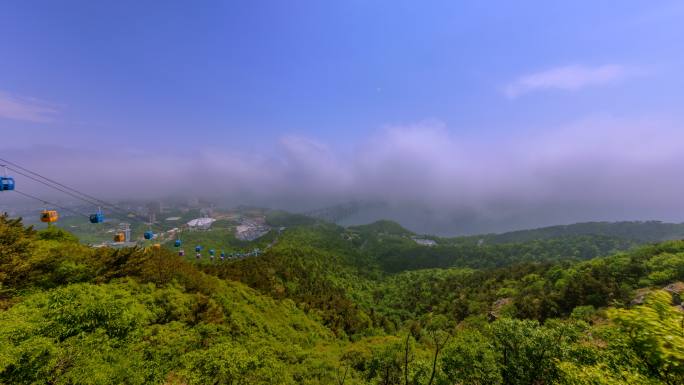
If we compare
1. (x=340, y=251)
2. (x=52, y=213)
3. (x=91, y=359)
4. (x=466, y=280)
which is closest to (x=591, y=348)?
(x=91, y=359)

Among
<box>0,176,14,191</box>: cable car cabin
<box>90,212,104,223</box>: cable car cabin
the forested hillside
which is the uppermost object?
<box>0,176,14,191</box>: cable car cabin

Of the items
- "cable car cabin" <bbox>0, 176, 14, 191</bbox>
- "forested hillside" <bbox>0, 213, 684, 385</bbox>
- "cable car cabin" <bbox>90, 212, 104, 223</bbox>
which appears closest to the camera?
"forested hillside" <bbox>0, 213, 684, 385</bbox>

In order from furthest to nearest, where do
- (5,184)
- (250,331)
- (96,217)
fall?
(250,331) → (96,217) → (5,184)

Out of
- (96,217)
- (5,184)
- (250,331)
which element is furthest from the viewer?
(250,331)

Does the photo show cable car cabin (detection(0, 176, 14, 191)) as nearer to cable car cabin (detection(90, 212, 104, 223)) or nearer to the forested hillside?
the forested hillside

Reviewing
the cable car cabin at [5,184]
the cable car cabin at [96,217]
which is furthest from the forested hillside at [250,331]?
the cable car cabin at [96,217]

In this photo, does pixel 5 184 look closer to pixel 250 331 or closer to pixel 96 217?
pixel 96 217

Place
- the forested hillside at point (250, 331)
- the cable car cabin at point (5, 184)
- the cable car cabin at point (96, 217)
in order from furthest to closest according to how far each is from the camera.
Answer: the cable car cabin at point (96, 217) < the cable car cabin at point (5, 184) < the forested hillside at point (250, 331)

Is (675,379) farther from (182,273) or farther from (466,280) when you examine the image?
(466,280)

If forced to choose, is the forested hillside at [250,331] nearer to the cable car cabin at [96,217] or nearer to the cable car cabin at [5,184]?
the cable car cabin at [5,184]

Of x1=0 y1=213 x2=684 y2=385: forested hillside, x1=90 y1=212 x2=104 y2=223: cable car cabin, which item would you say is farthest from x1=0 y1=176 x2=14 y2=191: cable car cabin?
x1=90 y1=212 x2=104 y2=223: cable car cabin

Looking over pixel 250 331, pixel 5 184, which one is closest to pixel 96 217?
pixel 5 184
